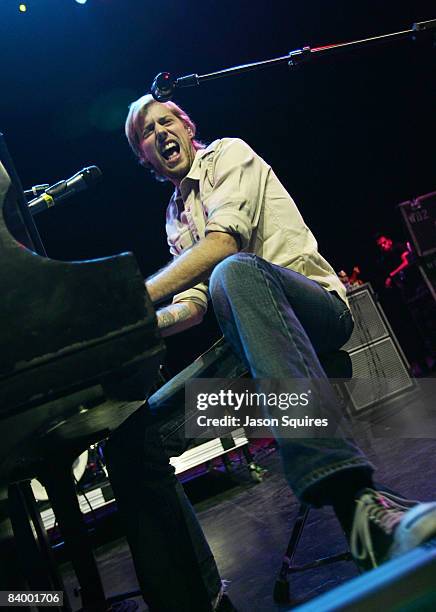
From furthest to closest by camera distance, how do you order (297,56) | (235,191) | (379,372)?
(379,372) → (297,56) → (235,191)

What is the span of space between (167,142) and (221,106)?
18.9 ft

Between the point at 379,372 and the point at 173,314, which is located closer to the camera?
the point at 173,314

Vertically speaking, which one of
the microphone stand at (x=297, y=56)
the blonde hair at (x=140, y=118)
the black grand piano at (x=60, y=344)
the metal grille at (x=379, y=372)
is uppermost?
the blonde hair at (x=140, y=118)

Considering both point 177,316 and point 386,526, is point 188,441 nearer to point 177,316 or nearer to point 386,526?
point 177,316

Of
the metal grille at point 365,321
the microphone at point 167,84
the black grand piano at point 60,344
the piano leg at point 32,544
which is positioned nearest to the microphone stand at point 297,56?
the microphone at point 167,84

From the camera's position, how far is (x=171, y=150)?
218 centimetres

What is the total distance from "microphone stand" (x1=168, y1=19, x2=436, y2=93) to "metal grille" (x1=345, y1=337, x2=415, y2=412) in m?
3.96

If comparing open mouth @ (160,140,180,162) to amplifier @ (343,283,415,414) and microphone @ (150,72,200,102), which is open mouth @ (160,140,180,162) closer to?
microphone @ (150,72,200,102)

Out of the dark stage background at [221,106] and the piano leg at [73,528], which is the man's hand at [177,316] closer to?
the piano leg at [73,528]

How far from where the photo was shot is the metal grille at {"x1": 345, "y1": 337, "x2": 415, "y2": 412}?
5.57m

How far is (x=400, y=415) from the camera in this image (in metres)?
4.63

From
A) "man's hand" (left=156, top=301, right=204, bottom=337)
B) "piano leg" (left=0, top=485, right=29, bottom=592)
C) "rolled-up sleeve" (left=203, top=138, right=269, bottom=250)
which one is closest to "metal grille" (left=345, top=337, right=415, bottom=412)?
"man's hand" (left=156, top=301, right=204, bottom=337)

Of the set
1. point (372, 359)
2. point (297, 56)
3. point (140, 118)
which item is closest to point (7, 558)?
point (140, 118)

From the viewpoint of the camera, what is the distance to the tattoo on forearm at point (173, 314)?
2.02 m
